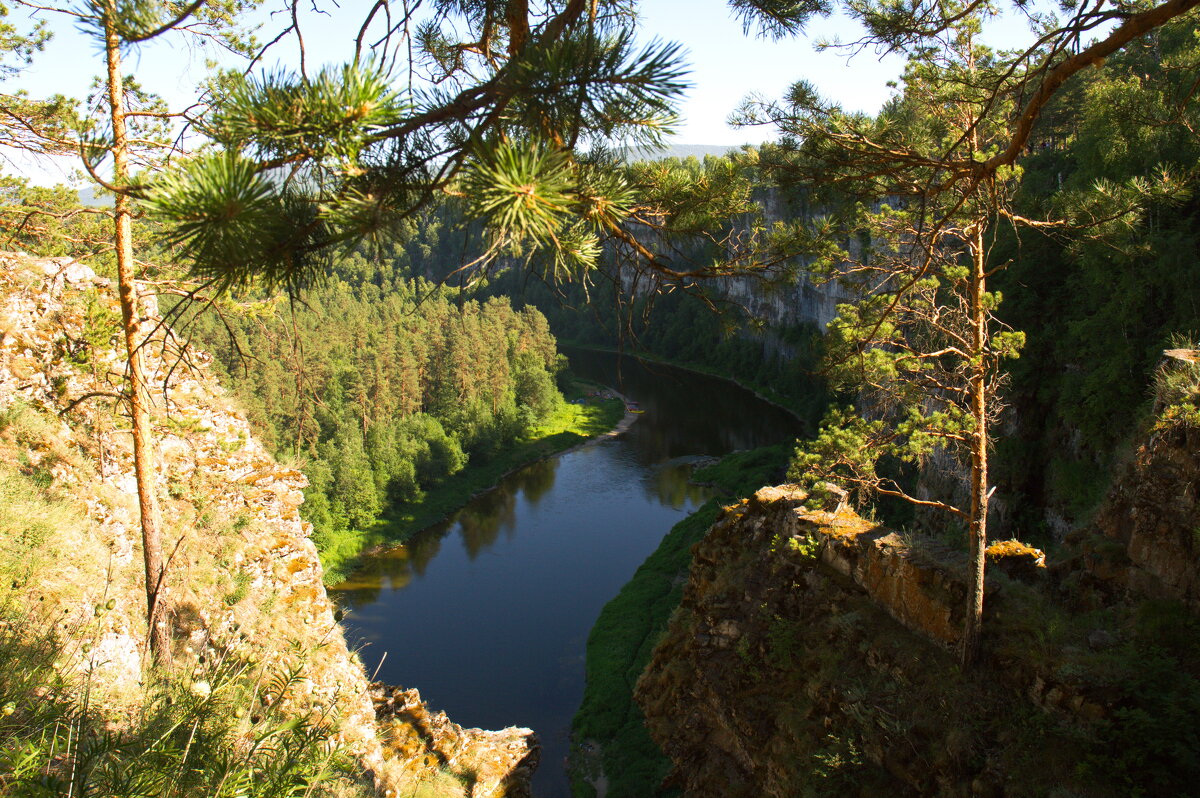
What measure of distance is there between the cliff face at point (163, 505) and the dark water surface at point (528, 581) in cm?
279

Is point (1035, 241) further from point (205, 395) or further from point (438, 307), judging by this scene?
point (438, 307)

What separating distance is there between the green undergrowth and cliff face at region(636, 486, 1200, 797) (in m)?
3.56

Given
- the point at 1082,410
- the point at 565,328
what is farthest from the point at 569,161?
the point at 565,328

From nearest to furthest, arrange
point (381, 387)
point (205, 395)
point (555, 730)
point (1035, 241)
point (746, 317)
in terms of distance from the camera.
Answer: point (746, 317), point (205, 395), point (555, 730), point (1035, 241), point (381, 387)

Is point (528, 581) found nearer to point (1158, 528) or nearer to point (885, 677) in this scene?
point (885, 677)

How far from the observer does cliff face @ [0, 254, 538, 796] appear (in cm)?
632

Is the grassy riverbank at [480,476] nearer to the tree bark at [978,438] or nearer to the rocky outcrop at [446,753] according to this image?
the rocky outcrop at [446,753]

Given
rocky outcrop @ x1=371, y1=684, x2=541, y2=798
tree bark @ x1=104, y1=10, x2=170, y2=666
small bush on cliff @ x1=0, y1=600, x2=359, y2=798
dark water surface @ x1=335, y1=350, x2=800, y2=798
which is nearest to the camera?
small bush on cliff @ x1=0, y1=600, x2=359, y2=798

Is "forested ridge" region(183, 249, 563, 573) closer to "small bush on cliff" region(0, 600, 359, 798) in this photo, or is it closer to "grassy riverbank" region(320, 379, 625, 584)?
"grassy riverbank" region(320, 379, 625, 584)

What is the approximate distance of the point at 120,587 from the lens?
21.5ft

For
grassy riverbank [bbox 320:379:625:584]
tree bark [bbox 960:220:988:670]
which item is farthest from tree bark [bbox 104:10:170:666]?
Answer: grassy riverbank [bbox 320:379:625:584]

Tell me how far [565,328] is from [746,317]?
65.1 m

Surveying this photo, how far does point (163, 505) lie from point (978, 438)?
327 inches

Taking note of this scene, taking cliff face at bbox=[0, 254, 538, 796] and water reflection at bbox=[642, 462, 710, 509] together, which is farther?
water reflection at bbox=[642, 462, 710, 509]
